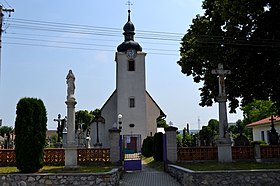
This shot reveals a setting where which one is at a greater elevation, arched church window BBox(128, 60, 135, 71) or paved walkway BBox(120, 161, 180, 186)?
arched church window BBox(128, 60, 135, 71)

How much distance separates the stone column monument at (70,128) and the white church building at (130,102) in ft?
72.9

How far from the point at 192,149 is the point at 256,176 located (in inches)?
237

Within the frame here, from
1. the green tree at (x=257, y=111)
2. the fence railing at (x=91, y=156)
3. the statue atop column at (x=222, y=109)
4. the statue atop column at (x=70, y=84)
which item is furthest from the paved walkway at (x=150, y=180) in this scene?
the green tree at (x=257, y=111)

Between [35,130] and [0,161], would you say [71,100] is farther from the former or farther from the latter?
[0,161]

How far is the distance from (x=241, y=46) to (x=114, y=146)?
8484 millimetres

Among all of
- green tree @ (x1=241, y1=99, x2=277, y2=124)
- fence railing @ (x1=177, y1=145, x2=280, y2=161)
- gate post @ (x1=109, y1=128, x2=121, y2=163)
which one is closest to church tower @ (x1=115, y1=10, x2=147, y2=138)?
fence railing @ (x1=177, y1=145, x2=280, y2=161)

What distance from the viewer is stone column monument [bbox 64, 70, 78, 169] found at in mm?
15102

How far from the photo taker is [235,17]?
16.3m

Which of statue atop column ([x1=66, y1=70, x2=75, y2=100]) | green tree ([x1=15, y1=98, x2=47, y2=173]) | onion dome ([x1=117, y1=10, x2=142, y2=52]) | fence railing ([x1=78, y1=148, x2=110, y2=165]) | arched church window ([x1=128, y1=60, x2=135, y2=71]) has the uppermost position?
onion dome ([x1=117, y1=10, x2=142, y2=52])

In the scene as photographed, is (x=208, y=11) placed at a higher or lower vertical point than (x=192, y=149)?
higher

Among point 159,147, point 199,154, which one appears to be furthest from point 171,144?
point 159,147

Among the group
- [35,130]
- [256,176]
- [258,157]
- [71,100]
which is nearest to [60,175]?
[35,130]

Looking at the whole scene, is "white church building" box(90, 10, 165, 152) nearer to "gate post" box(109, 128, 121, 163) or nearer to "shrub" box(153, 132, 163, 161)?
"shrub" box(153, 132, 163, 161)

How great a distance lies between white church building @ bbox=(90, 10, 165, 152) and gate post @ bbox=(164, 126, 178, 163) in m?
20.3
